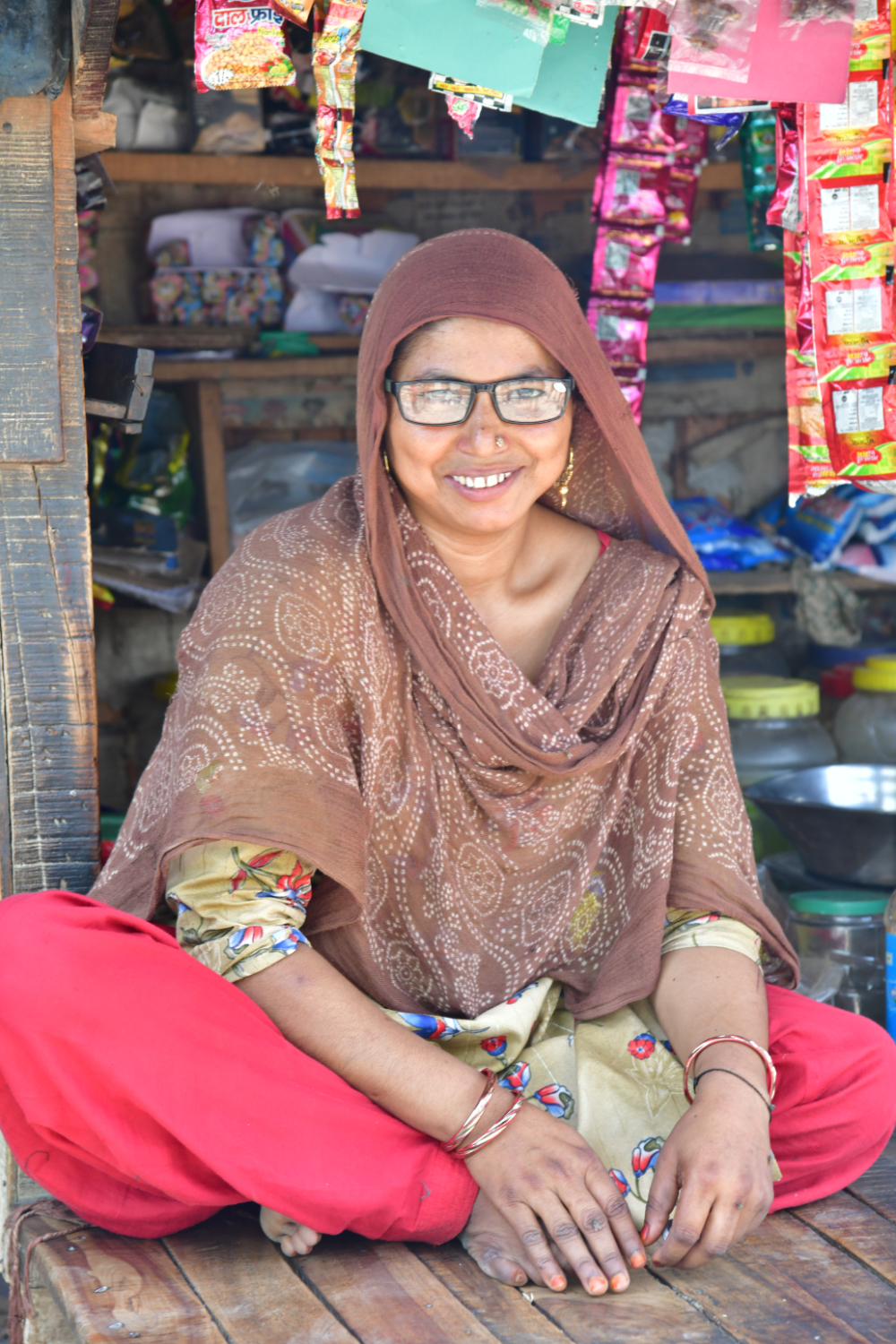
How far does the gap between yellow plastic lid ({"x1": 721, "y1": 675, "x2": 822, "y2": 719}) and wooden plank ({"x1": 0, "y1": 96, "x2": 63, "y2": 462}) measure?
186cm

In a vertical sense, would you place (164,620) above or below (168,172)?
below

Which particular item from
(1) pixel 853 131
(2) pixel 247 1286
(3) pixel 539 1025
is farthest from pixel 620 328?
(2) pixel 247 1286

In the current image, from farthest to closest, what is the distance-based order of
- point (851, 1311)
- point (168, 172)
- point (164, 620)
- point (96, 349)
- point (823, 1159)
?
point (164, 620) → point (168, 172) → point (96, 349) → point (823, 1159) → point (851, 1311)

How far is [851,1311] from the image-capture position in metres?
1.50

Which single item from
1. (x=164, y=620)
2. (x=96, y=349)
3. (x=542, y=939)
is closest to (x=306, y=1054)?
(x=542, y=939)

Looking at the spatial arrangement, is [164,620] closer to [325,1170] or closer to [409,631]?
[409,631]

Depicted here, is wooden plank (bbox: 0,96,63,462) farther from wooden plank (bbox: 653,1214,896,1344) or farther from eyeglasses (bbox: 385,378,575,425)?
wooden plank (bbox: 653,1214,896,1344)

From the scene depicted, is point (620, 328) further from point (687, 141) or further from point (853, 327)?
point (853, 327)

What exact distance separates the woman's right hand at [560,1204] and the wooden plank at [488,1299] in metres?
0.04

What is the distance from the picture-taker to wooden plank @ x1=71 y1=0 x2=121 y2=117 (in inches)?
68.5

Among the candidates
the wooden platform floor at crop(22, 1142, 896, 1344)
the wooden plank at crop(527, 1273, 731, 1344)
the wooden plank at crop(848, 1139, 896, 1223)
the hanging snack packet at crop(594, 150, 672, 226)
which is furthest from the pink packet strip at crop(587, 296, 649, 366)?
the wooden plank at crop(527, 1273, 731, 1344)

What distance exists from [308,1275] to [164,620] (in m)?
2.19

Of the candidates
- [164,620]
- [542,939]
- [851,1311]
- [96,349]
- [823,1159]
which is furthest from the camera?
[164,620]

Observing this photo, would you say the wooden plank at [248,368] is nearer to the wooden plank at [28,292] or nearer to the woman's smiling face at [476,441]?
the wooden plank at [28,292]
